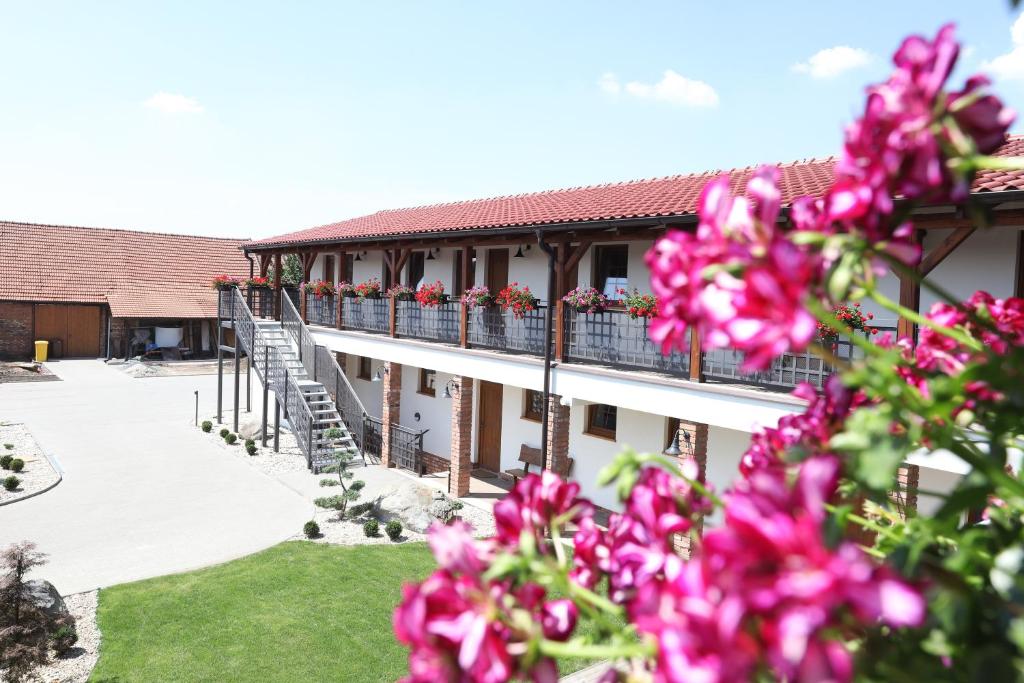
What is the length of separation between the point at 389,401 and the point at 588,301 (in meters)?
6.80

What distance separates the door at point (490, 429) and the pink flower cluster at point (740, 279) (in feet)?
49.6

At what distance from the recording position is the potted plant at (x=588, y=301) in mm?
11242

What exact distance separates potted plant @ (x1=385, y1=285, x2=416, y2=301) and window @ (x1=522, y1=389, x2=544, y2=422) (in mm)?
3412

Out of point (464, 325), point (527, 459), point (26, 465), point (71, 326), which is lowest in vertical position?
point (26, 465)

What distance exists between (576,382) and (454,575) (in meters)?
10.5

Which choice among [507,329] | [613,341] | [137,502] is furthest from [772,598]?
[137,502]

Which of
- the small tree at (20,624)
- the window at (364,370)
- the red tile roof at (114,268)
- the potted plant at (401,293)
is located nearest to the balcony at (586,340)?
the potted plant at (401,293)

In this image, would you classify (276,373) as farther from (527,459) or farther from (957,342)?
(957,342)

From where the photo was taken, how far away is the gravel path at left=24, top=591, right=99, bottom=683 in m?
7.59

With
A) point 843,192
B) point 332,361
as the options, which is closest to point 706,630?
point 843,192

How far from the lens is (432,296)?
1488 centimetres

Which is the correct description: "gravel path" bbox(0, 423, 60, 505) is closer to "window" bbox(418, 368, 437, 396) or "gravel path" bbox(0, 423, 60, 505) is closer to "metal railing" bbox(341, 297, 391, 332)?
"metal railing" bbox(341, 297, 391, 332)

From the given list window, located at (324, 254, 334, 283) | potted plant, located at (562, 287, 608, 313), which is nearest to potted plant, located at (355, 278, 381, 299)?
window, located at (324, 254, 334, 283)

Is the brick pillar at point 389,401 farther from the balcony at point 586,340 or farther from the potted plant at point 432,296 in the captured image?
the potted plant at point 432,296
